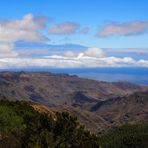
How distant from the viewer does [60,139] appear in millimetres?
56781

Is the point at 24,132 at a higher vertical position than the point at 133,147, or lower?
higher

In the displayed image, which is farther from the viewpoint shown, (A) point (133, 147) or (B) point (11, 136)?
(A) point (133, 147)

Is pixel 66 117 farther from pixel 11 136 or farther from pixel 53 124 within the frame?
pixel 11 136

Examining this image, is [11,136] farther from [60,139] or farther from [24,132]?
[60,139]

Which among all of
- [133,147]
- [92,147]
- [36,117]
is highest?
[36,117]

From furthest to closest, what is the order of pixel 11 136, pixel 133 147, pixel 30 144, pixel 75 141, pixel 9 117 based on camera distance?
pixel 133 147, pixel 9 117, pixel 11 136, pixel 75 141, pixel 30 144

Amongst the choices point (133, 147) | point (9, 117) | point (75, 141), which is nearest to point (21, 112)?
point (9, 117)

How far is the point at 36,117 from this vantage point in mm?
59719

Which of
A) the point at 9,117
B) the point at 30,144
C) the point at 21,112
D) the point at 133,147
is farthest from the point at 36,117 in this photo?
the point at 133,147

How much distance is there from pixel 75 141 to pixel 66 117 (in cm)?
351

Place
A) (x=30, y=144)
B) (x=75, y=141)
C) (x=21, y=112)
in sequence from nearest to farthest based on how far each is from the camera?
(x=30, y=144) → (x=75, y=141) → (x=21, y=112)

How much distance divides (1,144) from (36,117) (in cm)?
587

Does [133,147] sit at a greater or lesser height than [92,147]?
lesser

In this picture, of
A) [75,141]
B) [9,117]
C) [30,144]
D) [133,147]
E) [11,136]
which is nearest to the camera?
[30,144]
